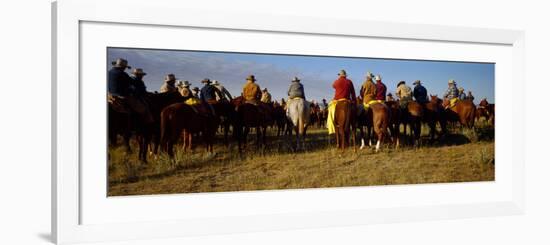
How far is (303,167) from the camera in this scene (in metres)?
7.79

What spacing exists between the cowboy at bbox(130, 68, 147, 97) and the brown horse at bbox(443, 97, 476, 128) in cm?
431

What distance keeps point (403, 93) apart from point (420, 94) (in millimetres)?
280

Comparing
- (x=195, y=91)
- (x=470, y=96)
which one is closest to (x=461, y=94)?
(x=470, y=96)

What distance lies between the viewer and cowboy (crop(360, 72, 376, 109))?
8.10 meters

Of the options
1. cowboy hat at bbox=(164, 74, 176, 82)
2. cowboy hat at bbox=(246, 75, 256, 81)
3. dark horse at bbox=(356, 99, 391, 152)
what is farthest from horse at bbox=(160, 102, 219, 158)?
dark horse at bbox=(356, 99, 391, 152)

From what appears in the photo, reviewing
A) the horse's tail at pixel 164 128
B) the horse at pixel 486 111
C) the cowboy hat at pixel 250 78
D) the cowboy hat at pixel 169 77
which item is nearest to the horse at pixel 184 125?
the horse's tail at pixel 164 128

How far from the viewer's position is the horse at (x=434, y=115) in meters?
8.58

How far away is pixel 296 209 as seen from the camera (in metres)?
7.57

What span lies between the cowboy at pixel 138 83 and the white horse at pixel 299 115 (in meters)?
1.88

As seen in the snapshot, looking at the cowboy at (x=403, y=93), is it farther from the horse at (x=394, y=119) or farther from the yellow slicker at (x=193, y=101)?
the yellow slicker at (x=193, y=101)

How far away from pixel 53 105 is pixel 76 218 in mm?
1278

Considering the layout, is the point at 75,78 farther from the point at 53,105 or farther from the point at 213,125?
the point at 213,125

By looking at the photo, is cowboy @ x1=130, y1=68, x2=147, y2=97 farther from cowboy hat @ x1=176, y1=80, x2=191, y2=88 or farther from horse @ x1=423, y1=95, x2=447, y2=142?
Result: horse @ x1=423, y1=95, x2=447, y2=142

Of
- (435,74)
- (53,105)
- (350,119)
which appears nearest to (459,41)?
(435,74)
